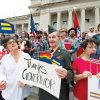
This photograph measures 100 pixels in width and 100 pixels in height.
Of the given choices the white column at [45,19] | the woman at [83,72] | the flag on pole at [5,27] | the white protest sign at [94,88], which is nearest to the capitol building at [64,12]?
the white column at [45,19]

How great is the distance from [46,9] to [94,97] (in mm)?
46035

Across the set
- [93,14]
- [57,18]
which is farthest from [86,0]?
[57,18]

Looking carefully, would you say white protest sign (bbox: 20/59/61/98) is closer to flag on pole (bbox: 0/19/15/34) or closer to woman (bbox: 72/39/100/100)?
woman (bbox: 72/39/100/100)

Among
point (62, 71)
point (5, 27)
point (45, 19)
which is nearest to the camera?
point (62, 71)

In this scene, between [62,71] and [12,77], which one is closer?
[62,71]

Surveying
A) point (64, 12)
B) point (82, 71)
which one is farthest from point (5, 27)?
point (64, 12)

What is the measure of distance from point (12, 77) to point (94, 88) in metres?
1.35

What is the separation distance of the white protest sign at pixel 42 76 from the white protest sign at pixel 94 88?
1.45 ft

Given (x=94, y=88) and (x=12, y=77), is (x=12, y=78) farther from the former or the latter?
(x=94, y=88)

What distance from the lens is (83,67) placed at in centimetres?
376

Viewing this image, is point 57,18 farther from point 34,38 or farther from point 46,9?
point 34,38

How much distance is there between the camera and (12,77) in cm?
416

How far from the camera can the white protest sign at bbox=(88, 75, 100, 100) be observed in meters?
3.60

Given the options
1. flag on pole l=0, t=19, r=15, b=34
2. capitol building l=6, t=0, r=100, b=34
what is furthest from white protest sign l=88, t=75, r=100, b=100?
capitol building l=6, t=0, r=100, b=34
